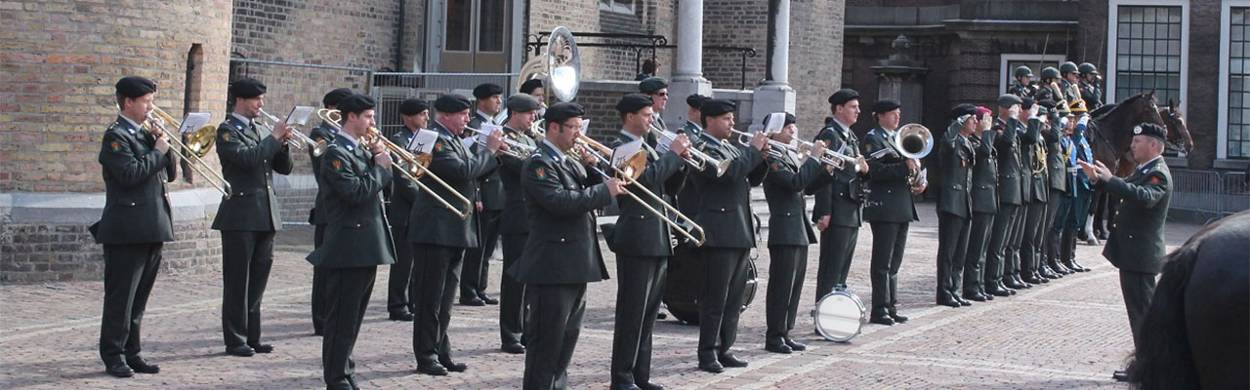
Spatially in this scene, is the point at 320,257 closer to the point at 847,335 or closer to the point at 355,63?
the point at 847,335

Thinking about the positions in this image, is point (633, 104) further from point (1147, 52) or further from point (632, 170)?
point (1147, 52)

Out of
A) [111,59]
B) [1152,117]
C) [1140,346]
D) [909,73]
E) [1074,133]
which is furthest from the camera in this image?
[909,73]

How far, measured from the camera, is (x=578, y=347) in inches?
463

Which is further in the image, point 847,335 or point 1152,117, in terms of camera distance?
point 1152,117

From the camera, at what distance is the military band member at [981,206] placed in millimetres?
15203

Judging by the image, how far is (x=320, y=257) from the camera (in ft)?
31.3

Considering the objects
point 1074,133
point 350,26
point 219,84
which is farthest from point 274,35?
point 1074,133

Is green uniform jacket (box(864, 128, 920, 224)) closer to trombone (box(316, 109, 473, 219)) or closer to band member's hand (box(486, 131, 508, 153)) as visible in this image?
trombone (box(316, 109, 473, 219))

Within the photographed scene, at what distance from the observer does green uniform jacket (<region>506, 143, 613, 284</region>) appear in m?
8.88

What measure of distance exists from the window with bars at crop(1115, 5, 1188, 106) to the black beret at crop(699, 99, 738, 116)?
963 inches

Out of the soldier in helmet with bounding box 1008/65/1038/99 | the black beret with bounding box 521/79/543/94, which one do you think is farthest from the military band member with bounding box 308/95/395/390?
the soldier in helmet with bounding box 1008/65/1038/99

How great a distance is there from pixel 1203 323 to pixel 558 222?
16.3 feet

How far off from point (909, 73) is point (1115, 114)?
1410 centimetres

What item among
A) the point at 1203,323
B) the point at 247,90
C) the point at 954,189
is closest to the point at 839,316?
the point at 954,189
